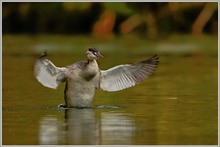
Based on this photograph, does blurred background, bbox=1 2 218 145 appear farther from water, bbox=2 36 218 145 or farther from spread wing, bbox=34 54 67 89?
spread wing, bbox=34 54 67 89

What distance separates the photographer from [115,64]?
20234 millimetres

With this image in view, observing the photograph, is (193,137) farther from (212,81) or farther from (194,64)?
(194,64)

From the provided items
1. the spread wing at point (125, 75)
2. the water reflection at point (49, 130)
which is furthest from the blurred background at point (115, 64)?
the spread wing at point (125, 75)

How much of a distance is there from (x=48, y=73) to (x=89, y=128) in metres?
2.19

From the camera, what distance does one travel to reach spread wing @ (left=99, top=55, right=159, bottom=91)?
1270 cm

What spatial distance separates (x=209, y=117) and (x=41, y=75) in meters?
2.25

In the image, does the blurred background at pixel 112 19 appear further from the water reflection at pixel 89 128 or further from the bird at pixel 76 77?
the water reflection at pixel 89 128

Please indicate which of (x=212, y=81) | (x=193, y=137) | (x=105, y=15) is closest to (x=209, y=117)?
(x=193, y=137)

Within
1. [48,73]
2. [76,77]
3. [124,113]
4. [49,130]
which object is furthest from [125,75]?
[49,130]

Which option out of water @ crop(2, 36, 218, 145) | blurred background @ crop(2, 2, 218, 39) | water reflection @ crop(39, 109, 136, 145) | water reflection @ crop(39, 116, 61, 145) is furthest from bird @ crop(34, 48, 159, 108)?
blurred background @ crop(2, 2, 218, 39)

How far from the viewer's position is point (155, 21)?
3575cm

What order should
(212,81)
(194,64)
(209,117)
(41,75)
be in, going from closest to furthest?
(209,117), (41,75), (212,81), (194,64)

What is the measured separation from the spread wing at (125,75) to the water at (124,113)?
24 cm

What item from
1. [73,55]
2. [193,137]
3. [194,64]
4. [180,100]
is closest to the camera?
[193,137]
